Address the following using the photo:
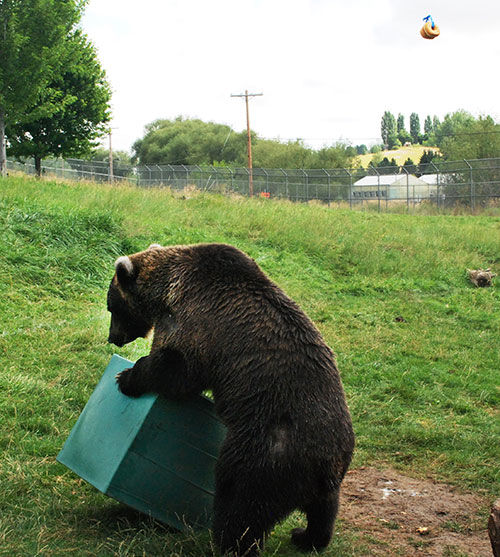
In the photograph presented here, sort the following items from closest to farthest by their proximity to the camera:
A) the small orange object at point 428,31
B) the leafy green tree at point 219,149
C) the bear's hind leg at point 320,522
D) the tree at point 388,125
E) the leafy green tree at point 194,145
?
1. the bear's hind leg at point 320,522
2. the small orange object at point 428,31
3. the leafy green tree at point 219,149
4. the leafy green tree at point 194,145
5. the tree at point 388,125

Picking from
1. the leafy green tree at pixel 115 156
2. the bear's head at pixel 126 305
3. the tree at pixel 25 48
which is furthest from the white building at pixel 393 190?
the leafy green tree at pixel 115 156

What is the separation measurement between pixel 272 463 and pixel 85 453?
4.66ft

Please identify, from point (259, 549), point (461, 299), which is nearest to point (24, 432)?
point (259, 549)

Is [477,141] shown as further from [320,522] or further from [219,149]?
[320,522]

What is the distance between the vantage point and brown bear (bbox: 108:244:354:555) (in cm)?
370

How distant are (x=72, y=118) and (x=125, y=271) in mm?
26533

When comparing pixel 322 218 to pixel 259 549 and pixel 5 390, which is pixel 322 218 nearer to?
pixel 5 390

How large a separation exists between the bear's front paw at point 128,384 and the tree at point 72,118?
25385mm

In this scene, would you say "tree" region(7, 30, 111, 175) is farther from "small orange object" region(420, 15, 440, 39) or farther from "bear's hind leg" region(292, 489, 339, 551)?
"bear's hind leg" region(292, 489, 339, 551)

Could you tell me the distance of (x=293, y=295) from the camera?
12570 millimetres

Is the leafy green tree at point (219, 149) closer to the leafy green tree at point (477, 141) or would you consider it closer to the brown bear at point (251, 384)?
the leafy green tree at point (477, 141)

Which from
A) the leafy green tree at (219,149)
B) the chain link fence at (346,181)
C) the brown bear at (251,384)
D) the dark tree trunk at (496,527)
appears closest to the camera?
the dark tree trunk at (496,527)

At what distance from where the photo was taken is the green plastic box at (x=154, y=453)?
13.5 feet

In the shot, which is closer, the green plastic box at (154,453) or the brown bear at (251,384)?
the brown bear at (251,384)
